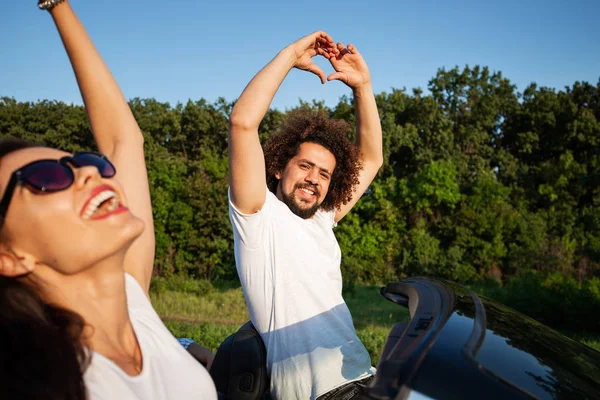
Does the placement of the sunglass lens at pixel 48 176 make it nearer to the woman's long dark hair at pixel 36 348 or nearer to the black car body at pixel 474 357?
the woman's long dark hair at pixel 36 348

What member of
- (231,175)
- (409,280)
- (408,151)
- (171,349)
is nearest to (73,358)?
(171,349)

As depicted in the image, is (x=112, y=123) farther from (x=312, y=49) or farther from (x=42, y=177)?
(x=312, y=49)

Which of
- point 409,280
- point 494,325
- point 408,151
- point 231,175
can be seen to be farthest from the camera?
point 408,151

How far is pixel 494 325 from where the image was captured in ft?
4.78

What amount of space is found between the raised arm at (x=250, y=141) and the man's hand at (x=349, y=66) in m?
0.62

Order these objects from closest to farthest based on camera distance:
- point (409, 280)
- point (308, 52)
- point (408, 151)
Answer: point (409, 280)
point (308, 52)
point (408, 151)

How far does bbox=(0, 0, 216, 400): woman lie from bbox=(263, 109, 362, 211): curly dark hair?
170cm

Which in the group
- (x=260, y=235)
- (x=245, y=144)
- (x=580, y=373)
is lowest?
(x=580, y=373)

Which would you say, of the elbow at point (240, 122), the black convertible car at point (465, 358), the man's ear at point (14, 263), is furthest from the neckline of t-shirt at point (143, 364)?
the elbow at point (240, 122)

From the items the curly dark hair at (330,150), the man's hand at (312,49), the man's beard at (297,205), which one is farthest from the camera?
the curly dark hair at (330,150)

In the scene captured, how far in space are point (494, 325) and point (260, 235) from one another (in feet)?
3.46

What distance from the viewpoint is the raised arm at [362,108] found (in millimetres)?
2822

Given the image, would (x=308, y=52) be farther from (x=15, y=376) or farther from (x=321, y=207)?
(x=15, y=376)

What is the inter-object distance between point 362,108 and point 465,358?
2.09 meters
